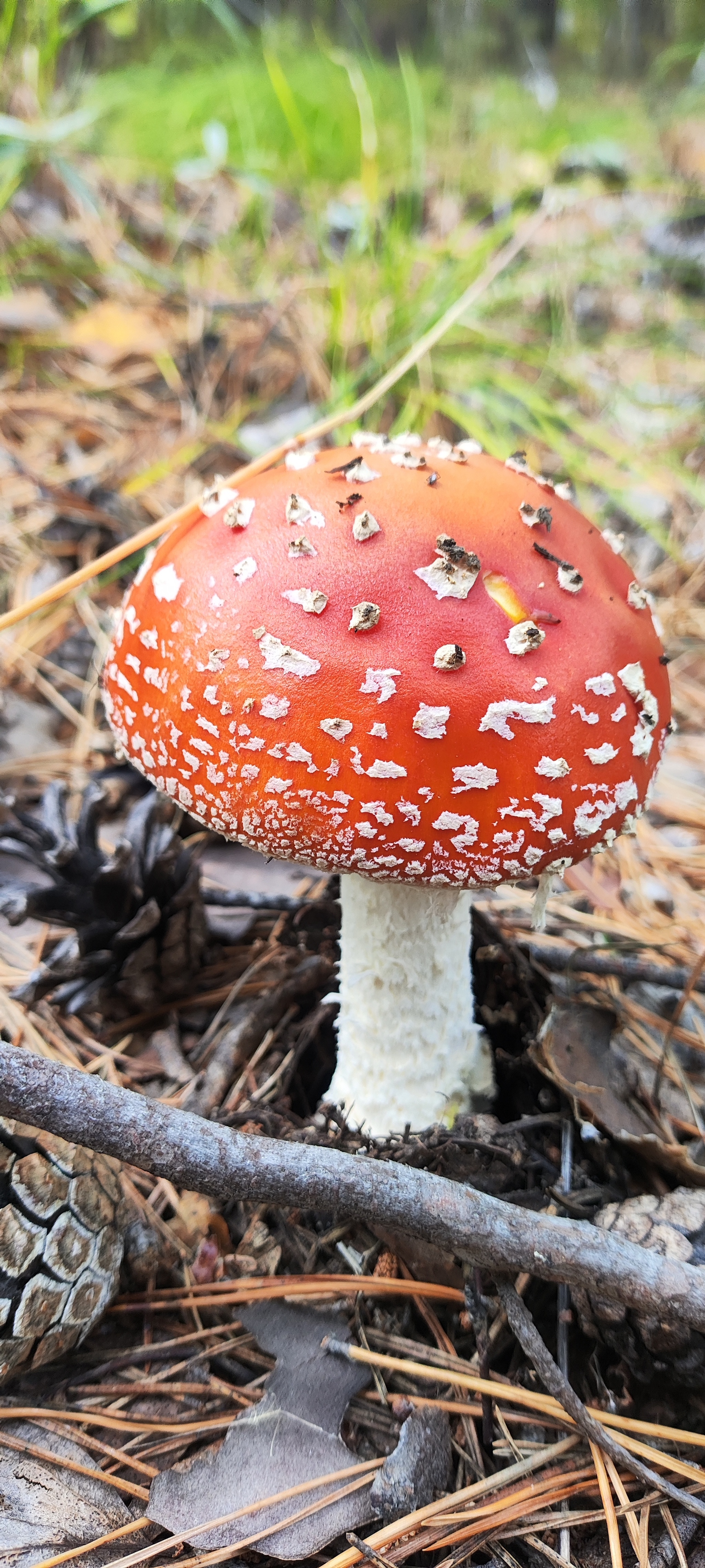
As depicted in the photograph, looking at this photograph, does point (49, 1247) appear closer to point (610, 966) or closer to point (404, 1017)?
point (404, 1017)

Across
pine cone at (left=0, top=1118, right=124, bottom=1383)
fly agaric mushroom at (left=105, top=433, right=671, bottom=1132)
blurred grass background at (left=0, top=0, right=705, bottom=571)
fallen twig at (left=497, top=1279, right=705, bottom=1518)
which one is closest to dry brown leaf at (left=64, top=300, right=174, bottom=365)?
blurred grass background at (left=0, top=0, right=705, bottom=571)

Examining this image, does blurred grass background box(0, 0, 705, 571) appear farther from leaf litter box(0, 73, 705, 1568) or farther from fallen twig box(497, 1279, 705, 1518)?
fallen twig box(497, 1279, 705, 1518)

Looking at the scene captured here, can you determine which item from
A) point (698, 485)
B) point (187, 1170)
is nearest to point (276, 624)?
point (187, 1170)

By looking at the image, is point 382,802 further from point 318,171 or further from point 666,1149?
point 318,171

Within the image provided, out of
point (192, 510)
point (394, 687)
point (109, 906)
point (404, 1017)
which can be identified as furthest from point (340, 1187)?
point (192, 510)

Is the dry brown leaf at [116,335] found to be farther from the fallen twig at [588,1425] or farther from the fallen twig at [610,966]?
the fallen twig at [588,1425]

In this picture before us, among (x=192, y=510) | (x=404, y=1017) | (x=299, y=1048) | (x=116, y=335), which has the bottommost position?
(x=299, y=1048)
